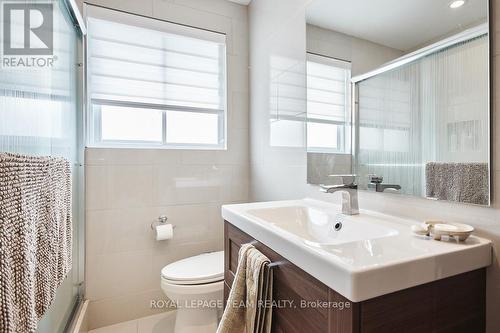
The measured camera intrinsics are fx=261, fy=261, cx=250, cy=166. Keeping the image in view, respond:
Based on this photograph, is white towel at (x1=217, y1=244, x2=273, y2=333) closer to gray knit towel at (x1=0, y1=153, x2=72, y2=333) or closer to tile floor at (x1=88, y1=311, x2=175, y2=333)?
gray knit towel at (x1=0, y1=153, x2=72, y2=333)

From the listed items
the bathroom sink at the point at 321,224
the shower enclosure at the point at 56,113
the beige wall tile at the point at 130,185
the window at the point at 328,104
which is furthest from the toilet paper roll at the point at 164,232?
the window at the point at 328,104

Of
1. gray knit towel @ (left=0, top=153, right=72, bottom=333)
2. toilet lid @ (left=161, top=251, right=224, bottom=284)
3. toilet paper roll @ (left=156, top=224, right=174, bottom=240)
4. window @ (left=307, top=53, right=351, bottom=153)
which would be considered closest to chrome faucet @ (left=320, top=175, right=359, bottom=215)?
window @ (left=307, top=53, right=351, bottom=153)

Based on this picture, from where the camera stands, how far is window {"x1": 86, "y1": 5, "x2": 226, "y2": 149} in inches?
70.3

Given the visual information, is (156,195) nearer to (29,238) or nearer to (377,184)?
(29,238)

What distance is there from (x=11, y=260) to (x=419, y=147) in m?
1.29

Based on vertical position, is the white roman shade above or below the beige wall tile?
above

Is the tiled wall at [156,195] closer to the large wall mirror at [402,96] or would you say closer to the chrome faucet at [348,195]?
the large wall mirror at [402,96]

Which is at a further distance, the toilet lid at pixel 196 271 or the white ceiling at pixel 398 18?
the toilet lid at pixel 196 271

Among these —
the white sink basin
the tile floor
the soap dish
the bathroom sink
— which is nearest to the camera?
the white sink basin

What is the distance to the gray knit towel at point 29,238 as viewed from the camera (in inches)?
25.1

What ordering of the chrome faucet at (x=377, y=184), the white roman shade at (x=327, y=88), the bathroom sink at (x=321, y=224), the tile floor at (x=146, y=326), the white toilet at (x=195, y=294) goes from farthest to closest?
the tile floor at (x=146, y=326) → the white toilet at (x=195, y=294) → the white roman shade at (x=327, y=88) → the chrome faucet at (x=377, y=184) → the bathroom sink at (x=321, y=224)

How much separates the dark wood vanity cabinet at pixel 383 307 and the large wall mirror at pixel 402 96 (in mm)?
278

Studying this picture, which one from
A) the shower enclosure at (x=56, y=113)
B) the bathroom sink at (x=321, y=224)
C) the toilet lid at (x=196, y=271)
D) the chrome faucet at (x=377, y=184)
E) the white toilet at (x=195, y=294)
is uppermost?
the shower enclosure at (x=56, y=113)

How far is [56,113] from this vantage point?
125 centimetres
